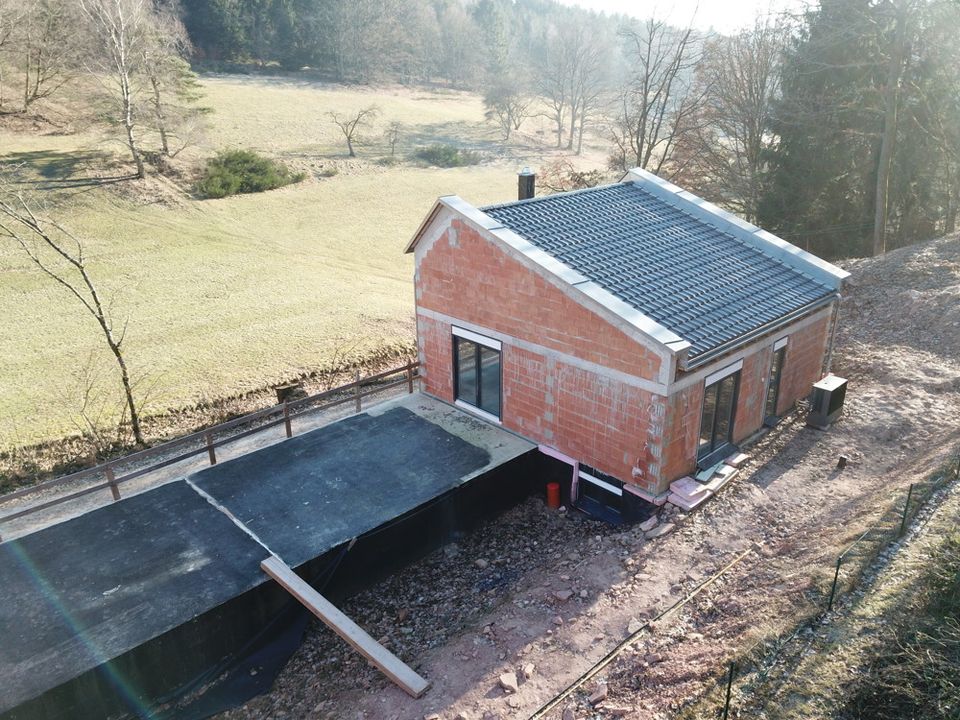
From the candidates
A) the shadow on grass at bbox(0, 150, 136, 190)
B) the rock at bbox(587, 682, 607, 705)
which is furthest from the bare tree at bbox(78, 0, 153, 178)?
the rock at bbox(587, 682, 607, 705)

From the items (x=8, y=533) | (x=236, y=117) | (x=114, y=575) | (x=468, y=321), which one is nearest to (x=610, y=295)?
(x=468, y=321)

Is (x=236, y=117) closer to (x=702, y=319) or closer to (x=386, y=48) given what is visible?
(x=386, y=48)

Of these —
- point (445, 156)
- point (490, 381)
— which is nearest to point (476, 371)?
point (490, 381)

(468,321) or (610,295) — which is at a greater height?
(610,295)

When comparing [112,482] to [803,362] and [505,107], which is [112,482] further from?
[505,107]

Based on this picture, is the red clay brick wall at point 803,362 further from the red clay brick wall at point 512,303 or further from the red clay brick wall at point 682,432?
the red clay brick wall at point 512,303

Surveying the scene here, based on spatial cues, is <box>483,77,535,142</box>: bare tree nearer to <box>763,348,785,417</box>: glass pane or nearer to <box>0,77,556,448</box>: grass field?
<box>0,77,556,448</box>: grass field
